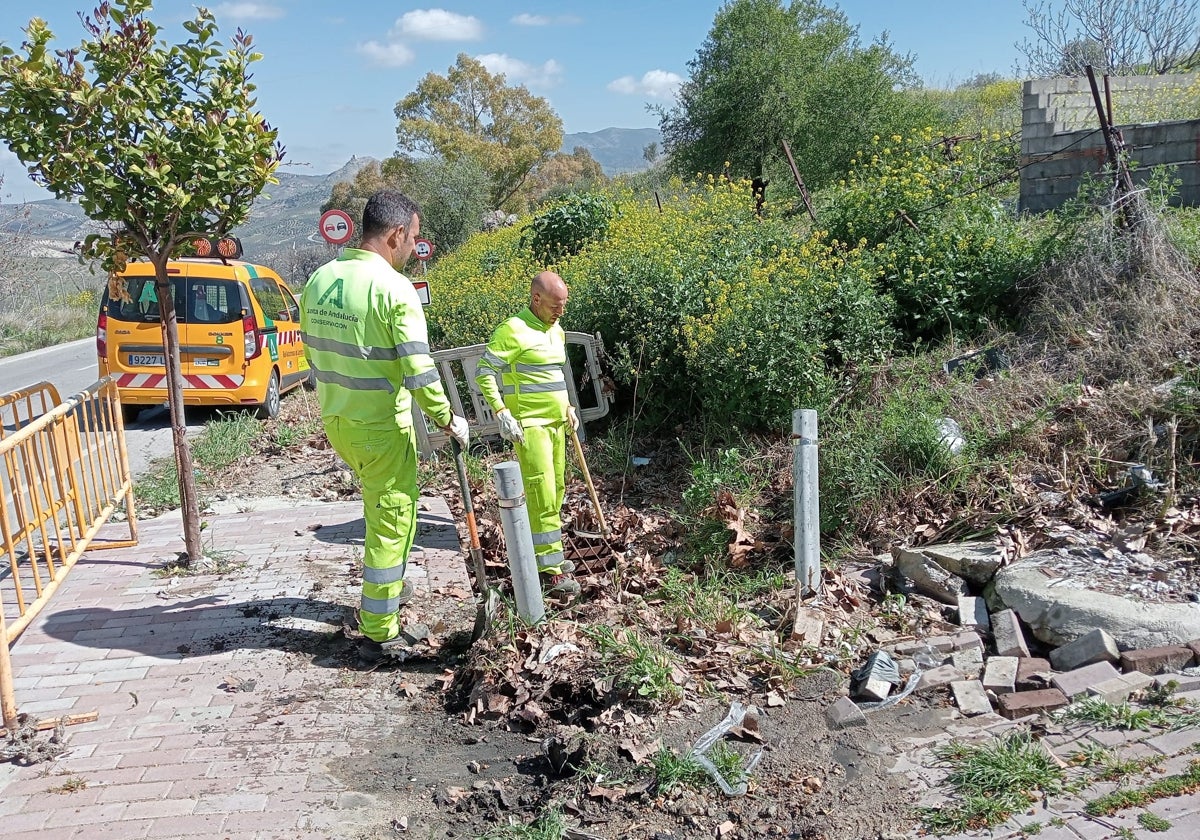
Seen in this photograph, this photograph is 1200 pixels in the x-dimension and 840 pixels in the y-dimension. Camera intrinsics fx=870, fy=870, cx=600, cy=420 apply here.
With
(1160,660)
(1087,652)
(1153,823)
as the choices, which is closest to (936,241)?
(1087,652)

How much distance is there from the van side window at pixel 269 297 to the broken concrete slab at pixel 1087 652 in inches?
408

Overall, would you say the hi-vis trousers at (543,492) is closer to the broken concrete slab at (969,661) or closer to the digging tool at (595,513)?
the digging tool at (595,513)

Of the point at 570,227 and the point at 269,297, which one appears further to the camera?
the point at 570,227

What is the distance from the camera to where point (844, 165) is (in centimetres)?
1680

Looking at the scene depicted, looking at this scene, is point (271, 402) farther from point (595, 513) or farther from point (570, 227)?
point (595, 513)

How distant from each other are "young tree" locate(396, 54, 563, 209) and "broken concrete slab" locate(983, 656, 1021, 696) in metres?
45.8

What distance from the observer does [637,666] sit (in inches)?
149

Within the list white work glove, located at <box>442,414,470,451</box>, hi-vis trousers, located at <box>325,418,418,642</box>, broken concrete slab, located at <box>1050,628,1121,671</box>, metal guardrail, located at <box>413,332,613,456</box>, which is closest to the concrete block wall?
metal guardrail, located at <box>413,332,613,456</box>

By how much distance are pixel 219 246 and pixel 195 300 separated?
3.80m

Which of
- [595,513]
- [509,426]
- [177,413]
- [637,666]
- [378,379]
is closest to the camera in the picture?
[637,666]

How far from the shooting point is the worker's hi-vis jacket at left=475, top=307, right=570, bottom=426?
5.42m

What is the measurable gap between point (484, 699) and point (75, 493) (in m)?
2.99

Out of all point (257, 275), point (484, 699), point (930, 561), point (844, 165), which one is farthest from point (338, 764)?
point (844, 165)

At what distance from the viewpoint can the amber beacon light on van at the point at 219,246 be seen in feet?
17.9
